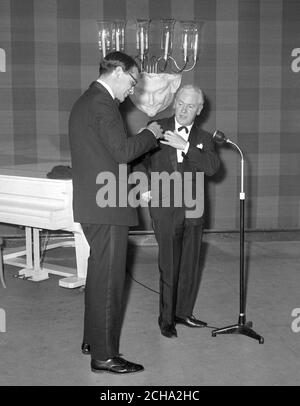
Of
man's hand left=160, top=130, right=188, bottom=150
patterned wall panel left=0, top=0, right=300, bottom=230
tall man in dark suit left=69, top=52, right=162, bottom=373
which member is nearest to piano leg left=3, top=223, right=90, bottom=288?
patterned wall panel left=0, top=0, right=300, bottom=230

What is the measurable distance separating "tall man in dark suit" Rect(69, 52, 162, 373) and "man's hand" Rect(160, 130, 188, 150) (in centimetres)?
28

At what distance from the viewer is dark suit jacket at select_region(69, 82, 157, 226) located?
2.85 m

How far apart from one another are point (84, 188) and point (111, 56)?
63 cm

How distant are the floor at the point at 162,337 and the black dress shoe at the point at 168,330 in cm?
3

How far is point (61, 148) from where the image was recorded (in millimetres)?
6148

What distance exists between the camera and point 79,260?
184 inches

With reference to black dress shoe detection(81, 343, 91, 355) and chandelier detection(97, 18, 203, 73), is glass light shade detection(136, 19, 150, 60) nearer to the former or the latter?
chandelier detection(97, 18, 203, 73)

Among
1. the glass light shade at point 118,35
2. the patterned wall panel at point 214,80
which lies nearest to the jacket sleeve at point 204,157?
the glass light shade at point 118,35


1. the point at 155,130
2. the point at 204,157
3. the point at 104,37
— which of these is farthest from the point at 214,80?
the point at 155,130

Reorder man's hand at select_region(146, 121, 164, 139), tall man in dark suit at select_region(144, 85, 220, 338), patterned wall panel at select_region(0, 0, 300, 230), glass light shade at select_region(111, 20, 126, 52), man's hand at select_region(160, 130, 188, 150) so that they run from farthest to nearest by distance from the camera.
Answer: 1. patterned wall panel at select_region(0, 0, 300, 230)
2. glass light shade at select_region(111, 20, 126, 52)
3. tall man in dark suit at select_region(144, 85, 220, 338)
4. man's hand at select_region(160, 130, 188, 150)
5. man's hand at select_region(146, 121, 164, 139)

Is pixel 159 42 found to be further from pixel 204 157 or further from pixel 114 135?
pixel 114 135

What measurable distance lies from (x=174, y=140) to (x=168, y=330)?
1121mm

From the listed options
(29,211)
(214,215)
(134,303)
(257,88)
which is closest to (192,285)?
(134,303)
